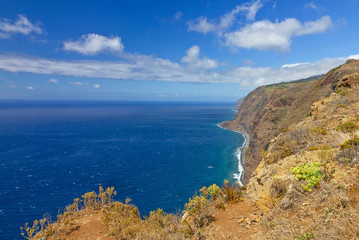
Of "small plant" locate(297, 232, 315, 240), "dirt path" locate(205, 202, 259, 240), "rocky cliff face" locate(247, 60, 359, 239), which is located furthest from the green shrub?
"small plant" locate(297, 232, 315, 240)

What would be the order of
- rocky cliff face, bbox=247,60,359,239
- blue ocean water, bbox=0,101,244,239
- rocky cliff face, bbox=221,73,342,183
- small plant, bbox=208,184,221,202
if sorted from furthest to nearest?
rocky cliff face, bbox=221,73,342,183 < blue ocean water, bbox=0,101,244,239 < small plant, bbox=208,184,221,202 < rocky cliff face, bbox=247,60,359,239

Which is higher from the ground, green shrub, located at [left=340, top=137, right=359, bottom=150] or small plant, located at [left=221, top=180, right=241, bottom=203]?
green shrub, located at [left=340, top=137, right=359, bottom=150]

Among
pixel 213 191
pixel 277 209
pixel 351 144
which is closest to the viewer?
pixel 277 209

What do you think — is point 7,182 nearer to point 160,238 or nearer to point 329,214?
point 160,238

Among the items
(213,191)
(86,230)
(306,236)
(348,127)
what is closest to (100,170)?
(86,230)

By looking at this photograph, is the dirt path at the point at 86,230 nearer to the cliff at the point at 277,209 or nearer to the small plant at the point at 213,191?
the cliff at the point at 277,209

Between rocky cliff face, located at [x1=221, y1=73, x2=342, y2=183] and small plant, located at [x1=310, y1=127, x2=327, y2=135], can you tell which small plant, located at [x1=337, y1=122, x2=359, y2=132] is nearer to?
small plant, located at [x1=310, y1=127, x2=327, y2=135]

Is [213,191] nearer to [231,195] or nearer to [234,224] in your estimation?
[231,195]

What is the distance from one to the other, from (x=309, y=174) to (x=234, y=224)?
3.64 metres

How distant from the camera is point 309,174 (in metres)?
7.47

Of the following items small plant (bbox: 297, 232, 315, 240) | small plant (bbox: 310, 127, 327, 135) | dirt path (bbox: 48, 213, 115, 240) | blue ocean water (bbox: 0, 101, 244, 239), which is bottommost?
blue ocean water (bbox: 0, 101, 244, 239)

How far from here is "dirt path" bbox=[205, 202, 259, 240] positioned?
6.63 meters

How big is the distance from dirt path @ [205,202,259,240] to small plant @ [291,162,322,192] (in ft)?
7.58

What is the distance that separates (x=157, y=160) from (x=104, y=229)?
188ft
